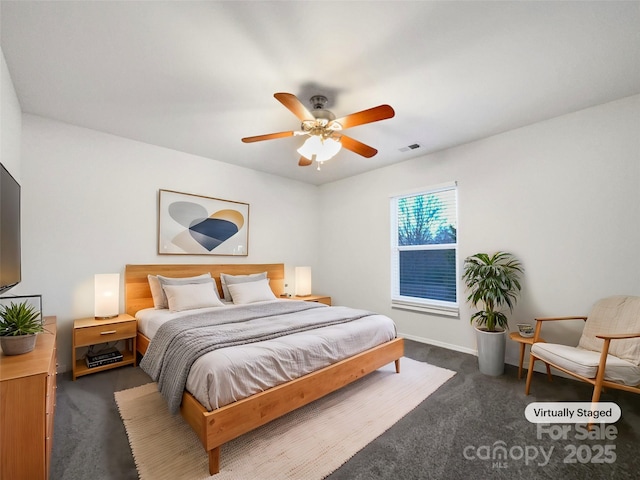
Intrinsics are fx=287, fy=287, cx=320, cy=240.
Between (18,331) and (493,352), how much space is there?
3.84 m

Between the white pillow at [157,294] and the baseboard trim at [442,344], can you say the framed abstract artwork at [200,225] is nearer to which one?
the white pillow at [157,294]

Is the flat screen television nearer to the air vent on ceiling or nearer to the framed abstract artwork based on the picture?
the framed abstract artwork

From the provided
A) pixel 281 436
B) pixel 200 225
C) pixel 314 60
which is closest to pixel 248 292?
pixel 200 225

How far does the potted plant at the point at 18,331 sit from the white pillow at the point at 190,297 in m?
1.49

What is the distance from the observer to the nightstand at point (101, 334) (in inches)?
111

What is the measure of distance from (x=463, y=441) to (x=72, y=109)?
441 cm

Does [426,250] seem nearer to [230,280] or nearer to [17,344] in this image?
[230,280]

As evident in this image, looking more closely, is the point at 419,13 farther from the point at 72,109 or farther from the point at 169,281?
the point at 169,281

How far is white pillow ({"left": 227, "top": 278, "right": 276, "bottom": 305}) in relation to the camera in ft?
12.5

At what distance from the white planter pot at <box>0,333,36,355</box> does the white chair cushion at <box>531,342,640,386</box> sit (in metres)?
3.74

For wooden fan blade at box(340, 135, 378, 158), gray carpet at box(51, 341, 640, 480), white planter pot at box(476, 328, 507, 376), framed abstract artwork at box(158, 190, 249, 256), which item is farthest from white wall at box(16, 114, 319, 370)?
white planter pot at box(476, 328, 507, 376)

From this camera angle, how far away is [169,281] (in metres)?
3.49

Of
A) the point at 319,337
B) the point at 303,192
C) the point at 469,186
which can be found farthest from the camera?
the point at 303,192

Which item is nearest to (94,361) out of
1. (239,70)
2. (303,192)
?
(239,70)
